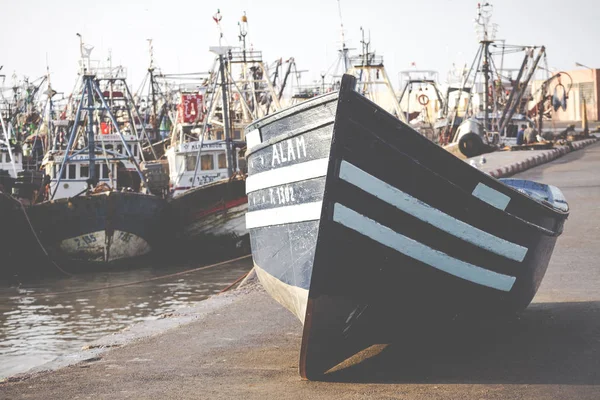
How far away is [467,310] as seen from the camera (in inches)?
198

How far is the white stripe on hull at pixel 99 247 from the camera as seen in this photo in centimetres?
1864

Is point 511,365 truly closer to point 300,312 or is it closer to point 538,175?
point 300,312

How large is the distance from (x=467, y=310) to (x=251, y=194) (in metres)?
1.62

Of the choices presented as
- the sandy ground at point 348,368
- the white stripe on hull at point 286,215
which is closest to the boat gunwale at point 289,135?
the white stripe on hull at point 286,215

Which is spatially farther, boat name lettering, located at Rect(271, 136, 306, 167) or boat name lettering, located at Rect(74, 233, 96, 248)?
boat name lettering, located at Rect(74, 233, 96, 248)

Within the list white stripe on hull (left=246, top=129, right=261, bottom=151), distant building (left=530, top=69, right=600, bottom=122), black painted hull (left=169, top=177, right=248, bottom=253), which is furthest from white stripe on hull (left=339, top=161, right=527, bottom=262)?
distant building (left=530, top=69, right=600, bottom=122)

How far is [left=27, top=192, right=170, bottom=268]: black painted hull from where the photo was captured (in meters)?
18.5

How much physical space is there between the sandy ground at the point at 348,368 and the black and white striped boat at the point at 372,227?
9.8 inches

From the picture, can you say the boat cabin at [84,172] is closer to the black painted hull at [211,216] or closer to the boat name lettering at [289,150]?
the black painted hull at [211,216]

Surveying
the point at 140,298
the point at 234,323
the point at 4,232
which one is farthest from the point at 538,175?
the point at 234,323

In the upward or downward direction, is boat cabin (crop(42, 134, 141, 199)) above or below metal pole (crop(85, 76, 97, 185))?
below

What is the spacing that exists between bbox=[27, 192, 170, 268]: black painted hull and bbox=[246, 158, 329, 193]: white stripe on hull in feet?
45.0

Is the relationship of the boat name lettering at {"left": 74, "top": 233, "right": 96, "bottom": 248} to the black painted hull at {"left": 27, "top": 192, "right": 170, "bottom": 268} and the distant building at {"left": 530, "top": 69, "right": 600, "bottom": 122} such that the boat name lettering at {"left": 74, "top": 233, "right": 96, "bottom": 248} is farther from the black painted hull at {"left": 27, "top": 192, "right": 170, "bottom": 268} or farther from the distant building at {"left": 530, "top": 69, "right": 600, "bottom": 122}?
the distant building at {"left": 530, "top": 69, "right": 600, "bottom": 122}

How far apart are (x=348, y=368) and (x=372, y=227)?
0.93m
